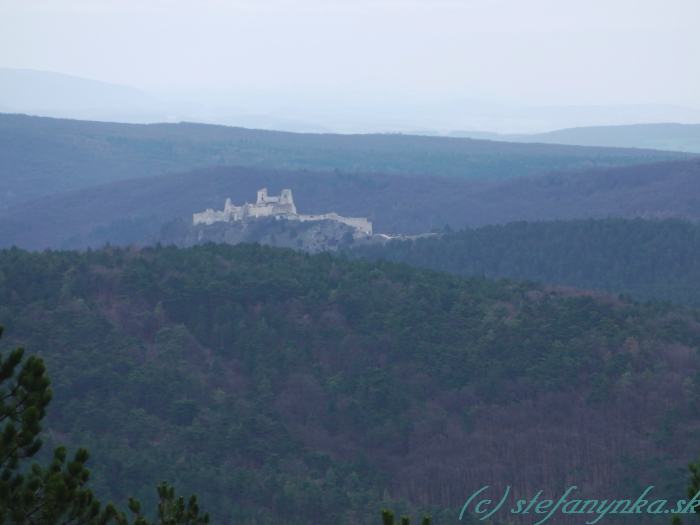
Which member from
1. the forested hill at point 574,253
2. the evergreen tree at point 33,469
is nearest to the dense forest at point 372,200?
the forested hill at point 574,253

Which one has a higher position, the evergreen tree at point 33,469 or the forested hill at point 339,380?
the evergreen tree at point 33,469

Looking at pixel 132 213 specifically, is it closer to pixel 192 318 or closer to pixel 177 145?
pixel 177 145

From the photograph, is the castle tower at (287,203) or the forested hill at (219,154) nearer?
the castle tower at (287,203)

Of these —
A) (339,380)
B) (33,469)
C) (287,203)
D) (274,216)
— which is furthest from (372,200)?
(33,469)

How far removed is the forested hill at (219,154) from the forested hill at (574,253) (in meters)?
65.9

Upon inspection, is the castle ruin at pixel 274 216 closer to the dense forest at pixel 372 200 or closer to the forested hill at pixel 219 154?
the dense forest at pixel 372 200

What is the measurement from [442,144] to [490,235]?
98.4m

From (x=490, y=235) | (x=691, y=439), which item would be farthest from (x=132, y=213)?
(x=691, y=439)

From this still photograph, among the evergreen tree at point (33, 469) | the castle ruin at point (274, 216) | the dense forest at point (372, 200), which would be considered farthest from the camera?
the dense forest at point (372, 200)

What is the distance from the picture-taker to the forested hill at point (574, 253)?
6619 cm

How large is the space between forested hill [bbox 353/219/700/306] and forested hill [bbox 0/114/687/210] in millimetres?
65873

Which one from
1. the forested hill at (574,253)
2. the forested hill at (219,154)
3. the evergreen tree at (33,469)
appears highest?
the evergreen tree at (33,469)

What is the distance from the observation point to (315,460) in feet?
114

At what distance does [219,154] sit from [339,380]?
122796 millimetres
